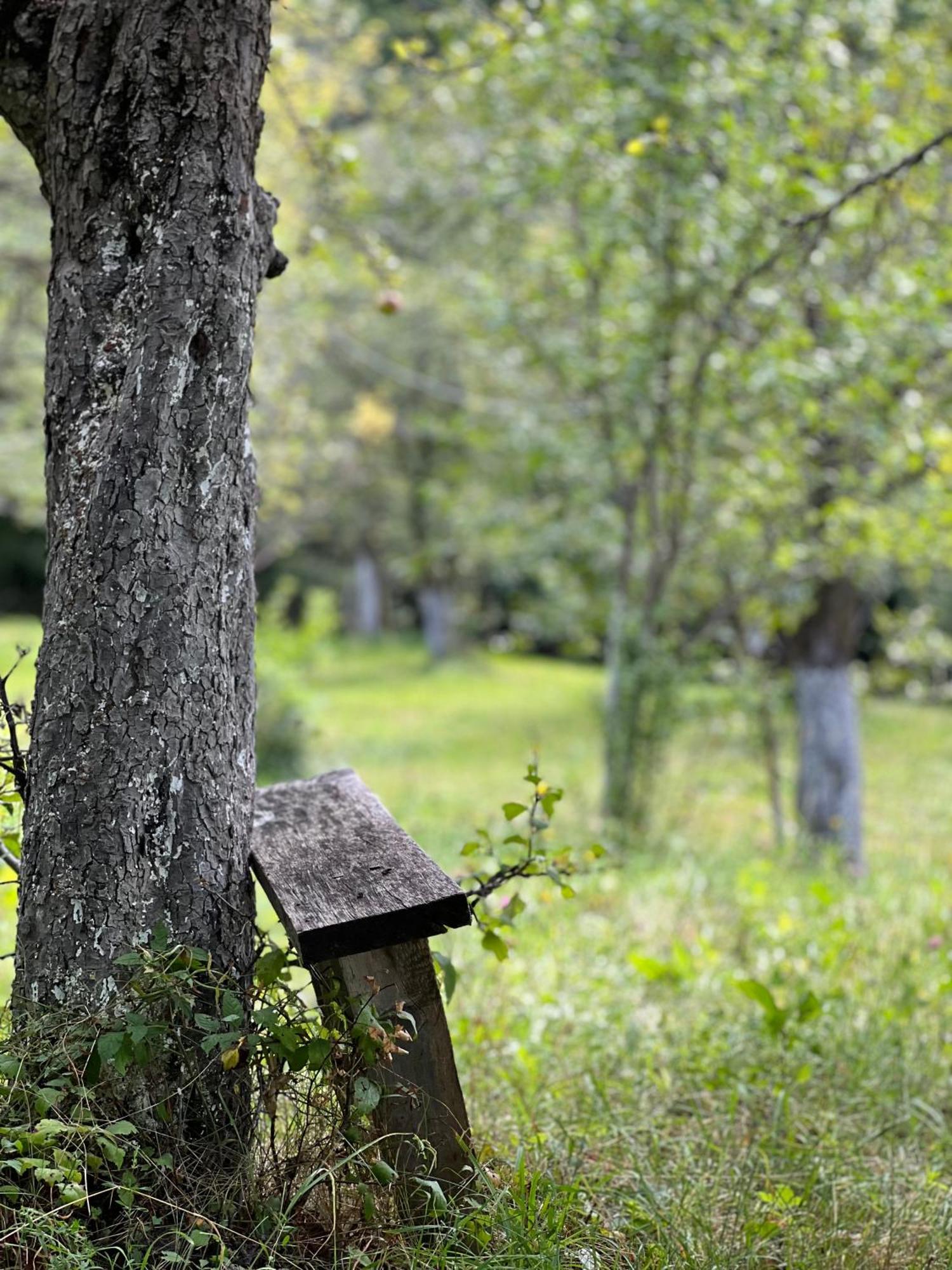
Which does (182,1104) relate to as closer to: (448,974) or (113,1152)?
(113,1152)

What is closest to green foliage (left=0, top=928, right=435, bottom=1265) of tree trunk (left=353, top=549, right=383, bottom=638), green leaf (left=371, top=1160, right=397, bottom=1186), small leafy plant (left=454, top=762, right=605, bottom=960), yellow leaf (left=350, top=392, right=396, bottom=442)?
green leaf (left=371, top=1160, right=397, bottom=1186)

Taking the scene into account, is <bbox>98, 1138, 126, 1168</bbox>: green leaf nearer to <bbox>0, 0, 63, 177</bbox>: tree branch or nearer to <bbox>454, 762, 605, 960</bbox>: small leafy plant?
<bbox>454, 762, 605, 960</bbox>: small leafy plant

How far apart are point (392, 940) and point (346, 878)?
0.56ft

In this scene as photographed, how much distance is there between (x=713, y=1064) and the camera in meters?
3.38

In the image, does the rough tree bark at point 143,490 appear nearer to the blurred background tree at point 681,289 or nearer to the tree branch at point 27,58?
the tree branch at point 27,58

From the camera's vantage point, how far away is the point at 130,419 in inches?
83.0

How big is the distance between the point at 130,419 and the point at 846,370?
18.0ft

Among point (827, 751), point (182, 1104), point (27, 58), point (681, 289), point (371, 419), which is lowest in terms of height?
point (827, 751)

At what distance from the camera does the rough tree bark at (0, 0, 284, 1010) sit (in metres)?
2.03

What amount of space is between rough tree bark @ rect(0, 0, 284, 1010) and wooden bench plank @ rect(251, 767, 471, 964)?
0.13 metres

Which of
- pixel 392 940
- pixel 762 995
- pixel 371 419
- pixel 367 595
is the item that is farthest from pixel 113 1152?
pixel 367 595

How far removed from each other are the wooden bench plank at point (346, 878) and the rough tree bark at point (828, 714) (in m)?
6.87

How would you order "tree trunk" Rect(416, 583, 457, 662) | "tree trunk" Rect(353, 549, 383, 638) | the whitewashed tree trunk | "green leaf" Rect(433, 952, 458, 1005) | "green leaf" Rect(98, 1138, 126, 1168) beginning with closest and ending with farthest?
"green leaf" Rect(98, 1138, 126, 1168)
"green leaf" Rect(433, 952, 458, 1005)
the whitewashed tree trunk
"tree trunk" Rect(416, 583, 457, 662)
"tree trunk" Rect(353, 549, 383, 638)

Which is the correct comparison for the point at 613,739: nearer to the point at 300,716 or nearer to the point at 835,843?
the point at 835,843
